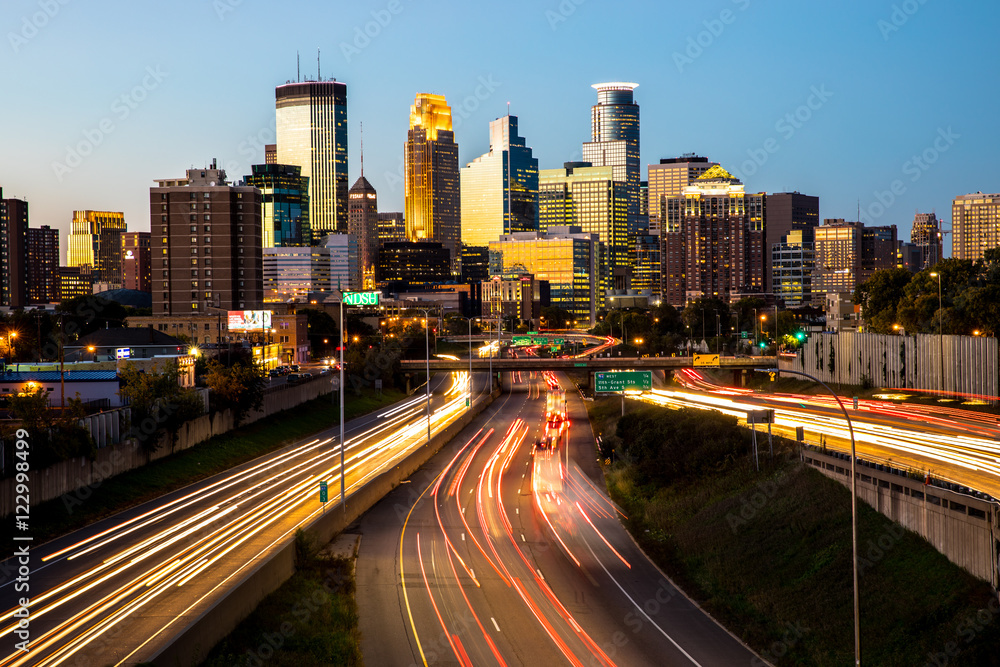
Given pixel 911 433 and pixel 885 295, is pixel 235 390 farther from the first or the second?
pixel 885 295

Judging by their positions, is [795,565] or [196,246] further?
[196,246]

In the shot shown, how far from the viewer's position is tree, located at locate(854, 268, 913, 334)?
105938 mm

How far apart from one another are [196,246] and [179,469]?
116263 mm

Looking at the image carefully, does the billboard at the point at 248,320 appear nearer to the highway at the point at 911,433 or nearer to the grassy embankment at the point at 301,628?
the highway at the point at 911,433

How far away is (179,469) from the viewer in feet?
184

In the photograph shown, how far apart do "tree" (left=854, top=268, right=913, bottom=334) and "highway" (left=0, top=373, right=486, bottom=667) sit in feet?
223

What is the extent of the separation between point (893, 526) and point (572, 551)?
48.1 ft

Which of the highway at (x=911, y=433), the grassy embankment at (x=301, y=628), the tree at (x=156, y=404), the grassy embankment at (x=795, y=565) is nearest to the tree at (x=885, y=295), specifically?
the highway at (x=911, y=433)

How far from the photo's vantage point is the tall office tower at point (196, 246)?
A: 164 metres

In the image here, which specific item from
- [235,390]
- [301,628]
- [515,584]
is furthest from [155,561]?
[235,390]

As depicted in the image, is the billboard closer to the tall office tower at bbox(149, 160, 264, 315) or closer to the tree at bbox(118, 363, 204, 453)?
the tall office tower at bbox(149, 160, 264, 315)

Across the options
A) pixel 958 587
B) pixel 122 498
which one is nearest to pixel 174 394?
pixel 122 498

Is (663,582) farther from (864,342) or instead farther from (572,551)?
(864,342)

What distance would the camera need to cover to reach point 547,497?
57.4 metres
